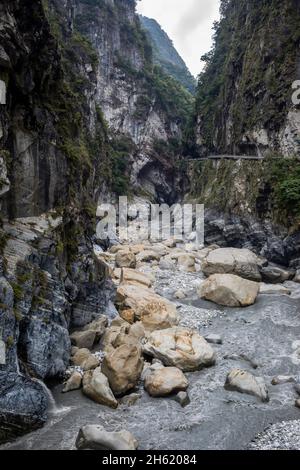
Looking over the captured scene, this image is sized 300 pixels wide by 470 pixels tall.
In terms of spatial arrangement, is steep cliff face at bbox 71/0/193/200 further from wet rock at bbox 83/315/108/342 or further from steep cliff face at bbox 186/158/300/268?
wet rock at bbox 83/315/108/342

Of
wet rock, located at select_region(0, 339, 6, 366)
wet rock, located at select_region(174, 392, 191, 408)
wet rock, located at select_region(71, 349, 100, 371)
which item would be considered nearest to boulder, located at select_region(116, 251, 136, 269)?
wet rock, located at select_region(71, 349, 100, 371)

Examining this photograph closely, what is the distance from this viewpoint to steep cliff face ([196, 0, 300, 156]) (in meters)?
25.0

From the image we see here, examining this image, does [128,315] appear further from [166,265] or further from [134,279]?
[166,265]

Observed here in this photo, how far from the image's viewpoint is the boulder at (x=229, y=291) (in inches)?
634

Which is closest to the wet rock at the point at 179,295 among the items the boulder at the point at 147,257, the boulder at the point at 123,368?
the boulder at the point at 147,257

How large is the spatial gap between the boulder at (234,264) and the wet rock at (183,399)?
35.0ft

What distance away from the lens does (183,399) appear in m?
9.02

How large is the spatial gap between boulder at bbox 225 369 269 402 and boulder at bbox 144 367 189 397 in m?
1.11

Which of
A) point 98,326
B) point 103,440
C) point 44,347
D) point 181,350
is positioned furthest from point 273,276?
point 103,440

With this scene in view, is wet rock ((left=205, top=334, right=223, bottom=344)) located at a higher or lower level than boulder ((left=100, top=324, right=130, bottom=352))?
lower

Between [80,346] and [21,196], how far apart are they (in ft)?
15.1

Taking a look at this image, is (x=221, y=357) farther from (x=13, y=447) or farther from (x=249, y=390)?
(x=13, y=447)

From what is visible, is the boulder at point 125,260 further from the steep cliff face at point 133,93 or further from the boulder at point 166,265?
the steep cliff face at point 133,93

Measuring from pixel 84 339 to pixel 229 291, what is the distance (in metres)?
7.13
